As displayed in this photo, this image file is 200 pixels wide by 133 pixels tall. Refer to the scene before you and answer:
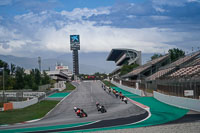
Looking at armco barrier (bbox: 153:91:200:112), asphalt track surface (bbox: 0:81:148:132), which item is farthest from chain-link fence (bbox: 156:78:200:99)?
asphalt track surface (bbox: 0:81:148:132)

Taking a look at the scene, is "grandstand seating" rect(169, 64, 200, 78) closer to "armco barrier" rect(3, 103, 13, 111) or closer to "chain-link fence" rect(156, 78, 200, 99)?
"chain-link fence" rect(156, 78, 200, 99)

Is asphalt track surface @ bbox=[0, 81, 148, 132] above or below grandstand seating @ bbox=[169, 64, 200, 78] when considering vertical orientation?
below

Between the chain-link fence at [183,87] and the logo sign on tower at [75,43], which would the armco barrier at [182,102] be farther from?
the logo sign on tower at [75,43]

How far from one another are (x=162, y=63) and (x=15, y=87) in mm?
39222

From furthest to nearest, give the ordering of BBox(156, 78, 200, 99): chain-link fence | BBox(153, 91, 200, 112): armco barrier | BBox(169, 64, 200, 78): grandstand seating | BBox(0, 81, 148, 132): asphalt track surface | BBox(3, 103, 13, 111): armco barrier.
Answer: BBox(3, 103, 13, 111): armco barrier
BBox(169, 64, 200, 78): grandstand seating
BBox(156, 78, 200, 99): chain-link fence
BBox(153, 91, 200, 112): armco barrier
BBox(0, 81, 148, 132): asphalt track surface

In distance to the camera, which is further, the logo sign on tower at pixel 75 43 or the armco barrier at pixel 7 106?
the logo sign on tower at pixel 75 43

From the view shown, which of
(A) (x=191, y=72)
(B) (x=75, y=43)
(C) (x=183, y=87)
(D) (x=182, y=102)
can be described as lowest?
(D) (x=182, y=102)

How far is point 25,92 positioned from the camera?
48094 millimetres

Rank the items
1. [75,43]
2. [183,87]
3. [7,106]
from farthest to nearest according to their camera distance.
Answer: [75,43] → [7,106] → [183,87]

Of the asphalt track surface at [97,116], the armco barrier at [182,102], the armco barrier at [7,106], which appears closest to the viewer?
the asphalt track surface at [97,116]

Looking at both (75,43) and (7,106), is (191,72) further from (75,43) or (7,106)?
(75,43)

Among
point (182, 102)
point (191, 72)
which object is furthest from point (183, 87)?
point (191, 72)

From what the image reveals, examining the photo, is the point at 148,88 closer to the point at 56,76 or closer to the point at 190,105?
the point at 190,105

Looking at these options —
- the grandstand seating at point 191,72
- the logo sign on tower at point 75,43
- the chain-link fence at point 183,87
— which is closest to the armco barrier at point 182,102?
the chain-link fence at point 183,87
